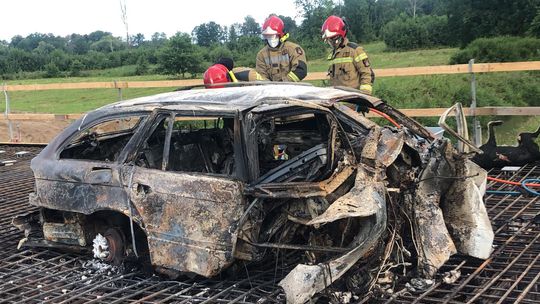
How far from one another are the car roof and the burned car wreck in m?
0.01

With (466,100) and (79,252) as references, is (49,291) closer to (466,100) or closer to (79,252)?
(79,252)

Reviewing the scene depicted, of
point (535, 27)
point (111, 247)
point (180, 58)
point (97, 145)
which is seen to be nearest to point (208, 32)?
point (180, 58)

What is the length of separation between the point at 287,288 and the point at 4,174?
→ 783 cm

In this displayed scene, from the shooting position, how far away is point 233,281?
4848 mm

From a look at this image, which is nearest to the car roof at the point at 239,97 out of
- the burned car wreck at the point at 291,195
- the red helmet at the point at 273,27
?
the burned car wreck at the point at 291,195

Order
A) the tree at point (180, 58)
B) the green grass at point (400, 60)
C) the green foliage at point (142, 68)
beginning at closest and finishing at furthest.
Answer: the green grass at point (400, 60) < the tree at point (180, 58) < the green foliage at point (142, 68)

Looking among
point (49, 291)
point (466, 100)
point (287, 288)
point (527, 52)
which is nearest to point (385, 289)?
point (287, 288)

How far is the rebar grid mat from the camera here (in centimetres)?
439

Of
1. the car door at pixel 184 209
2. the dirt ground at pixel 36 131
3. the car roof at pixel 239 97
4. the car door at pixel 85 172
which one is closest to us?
the car door at pixel 184 209

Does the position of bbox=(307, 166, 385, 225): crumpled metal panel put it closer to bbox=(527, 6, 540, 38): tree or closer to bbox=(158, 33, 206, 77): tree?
bbox=(527, 6, 540, 38): tree

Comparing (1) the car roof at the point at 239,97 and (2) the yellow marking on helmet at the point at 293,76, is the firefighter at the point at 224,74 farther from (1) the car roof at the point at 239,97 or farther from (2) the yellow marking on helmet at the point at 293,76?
(1) the car roof at the point at 239,97

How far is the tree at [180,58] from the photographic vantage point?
129 ft

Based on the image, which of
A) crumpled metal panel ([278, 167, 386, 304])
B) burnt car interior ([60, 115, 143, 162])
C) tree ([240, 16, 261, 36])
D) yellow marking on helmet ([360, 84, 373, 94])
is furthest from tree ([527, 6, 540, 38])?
tree ([240, 16, 261, 36])

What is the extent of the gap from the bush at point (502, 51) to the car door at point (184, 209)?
27.3 metres
